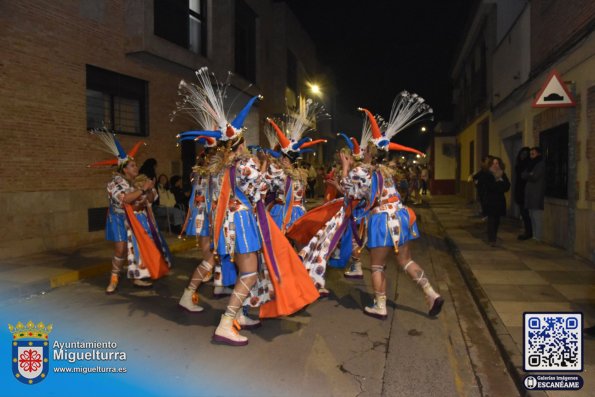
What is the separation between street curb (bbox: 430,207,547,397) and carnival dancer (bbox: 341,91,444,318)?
2.00 feet

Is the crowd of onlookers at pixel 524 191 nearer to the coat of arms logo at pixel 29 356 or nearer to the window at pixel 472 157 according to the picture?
the coat of arms logo at pixel 29 356

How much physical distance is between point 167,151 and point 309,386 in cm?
1127

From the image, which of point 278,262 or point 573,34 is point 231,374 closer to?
point 278,262

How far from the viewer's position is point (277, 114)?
22.6m

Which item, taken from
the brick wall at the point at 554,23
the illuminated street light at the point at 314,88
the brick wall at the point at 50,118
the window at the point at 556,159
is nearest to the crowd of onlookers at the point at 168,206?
the brick wall at the point at 50,118

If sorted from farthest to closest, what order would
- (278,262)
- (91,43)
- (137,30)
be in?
(137,30) < (91,43) < (278,262)

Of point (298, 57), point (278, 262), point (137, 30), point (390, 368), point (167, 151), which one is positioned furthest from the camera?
point (298, 57)

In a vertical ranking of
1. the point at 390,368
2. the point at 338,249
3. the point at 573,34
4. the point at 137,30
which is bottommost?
the point at 390,368

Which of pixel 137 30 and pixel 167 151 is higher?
pixel 137 30

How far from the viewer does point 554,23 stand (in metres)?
9.88

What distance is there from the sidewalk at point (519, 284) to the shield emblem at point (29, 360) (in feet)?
12.2

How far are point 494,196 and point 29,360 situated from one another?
8.41 m

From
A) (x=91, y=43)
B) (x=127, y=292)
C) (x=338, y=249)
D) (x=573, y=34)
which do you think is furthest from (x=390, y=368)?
(x=91, y=43)

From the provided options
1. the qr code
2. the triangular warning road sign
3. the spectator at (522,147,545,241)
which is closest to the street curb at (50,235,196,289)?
the qr code
